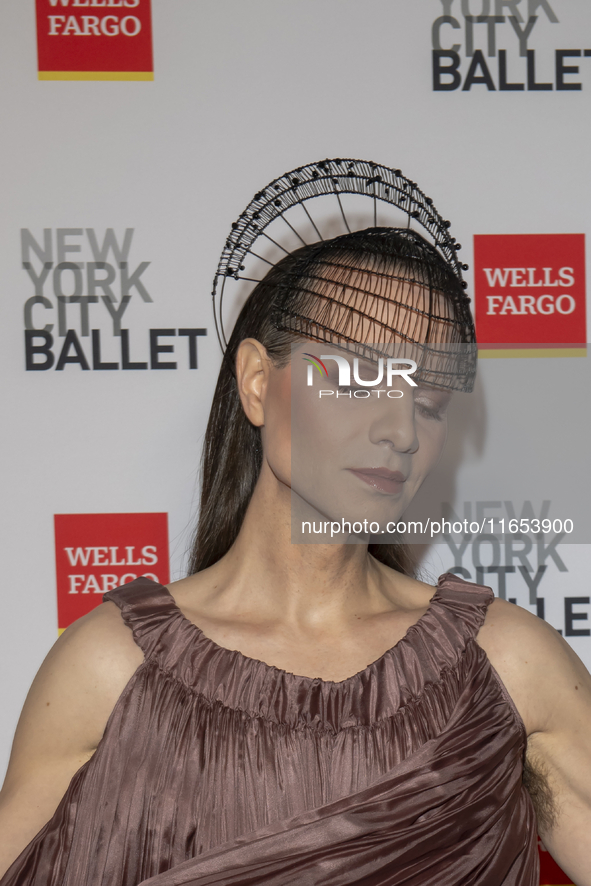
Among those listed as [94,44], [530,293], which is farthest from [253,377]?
[94,44]

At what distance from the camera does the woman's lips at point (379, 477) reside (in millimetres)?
1027

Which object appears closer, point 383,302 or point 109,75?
point 383,302

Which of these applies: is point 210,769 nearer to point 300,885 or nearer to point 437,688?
point 300,885

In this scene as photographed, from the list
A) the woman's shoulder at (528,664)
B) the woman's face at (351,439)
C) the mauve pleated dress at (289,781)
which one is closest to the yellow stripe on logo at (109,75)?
the woman's face at (351,439)

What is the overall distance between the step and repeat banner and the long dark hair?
34 centimetres

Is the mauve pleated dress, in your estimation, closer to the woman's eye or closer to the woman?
the woman

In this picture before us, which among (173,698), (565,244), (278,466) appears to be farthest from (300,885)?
(565,244)

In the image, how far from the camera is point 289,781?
3.19 feet

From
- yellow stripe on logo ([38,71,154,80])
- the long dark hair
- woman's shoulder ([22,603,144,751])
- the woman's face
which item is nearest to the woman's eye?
the woman's face

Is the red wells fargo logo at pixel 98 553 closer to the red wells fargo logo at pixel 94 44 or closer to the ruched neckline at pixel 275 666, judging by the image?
the ruched neckline at pixel 275 666

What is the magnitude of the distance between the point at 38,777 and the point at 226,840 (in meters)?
0.26

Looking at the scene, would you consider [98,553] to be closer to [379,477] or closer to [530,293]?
[379,477]

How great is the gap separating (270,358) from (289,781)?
52 centimetres

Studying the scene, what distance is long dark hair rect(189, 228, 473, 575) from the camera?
1087mm
